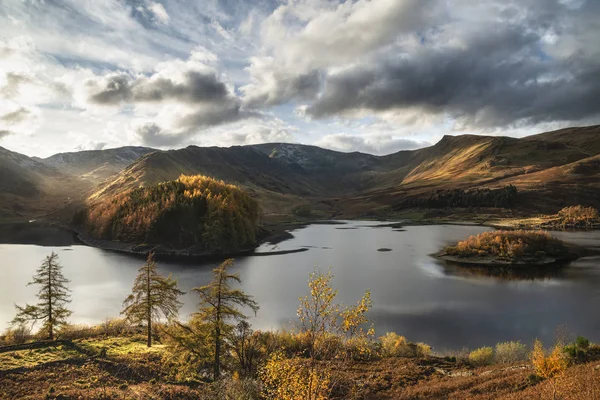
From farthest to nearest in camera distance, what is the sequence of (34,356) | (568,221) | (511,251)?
(568,221) → (511,251) → (34,356)

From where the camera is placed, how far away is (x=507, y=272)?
3278 inches

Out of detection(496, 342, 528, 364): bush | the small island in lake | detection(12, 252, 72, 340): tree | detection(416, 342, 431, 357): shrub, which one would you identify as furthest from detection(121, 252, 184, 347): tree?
the small island in lake

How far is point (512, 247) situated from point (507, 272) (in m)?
13.0

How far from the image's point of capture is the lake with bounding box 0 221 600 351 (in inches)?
1903

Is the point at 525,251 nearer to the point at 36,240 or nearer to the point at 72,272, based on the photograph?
the point at 72,272

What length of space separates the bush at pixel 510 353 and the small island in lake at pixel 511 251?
5974cm

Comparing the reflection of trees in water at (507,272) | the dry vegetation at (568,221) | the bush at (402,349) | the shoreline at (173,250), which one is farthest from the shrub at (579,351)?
the dry vegetation at (568,221)

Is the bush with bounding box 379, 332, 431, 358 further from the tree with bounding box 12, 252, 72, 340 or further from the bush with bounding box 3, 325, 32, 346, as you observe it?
the bush with bounding box 3, 325, 32, 346

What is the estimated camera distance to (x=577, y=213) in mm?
169000

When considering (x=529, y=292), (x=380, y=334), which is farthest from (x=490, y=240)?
(x=380, y=334)

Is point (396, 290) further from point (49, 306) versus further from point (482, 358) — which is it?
point (49, 306)

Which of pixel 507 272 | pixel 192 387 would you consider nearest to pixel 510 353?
pixel 192 387

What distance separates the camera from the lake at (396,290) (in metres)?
48.3

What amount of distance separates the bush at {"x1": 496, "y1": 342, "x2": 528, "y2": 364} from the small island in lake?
59.7m
